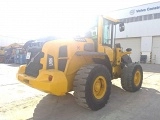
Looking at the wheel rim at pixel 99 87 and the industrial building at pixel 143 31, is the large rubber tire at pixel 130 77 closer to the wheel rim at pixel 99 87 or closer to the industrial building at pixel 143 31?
the wheel rim at pixel 99 87

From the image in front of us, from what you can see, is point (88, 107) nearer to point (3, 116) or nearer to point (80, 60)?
point (80, 60)

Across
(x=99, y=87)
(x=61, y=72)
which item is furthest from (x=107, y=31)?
(x=61, y=72)

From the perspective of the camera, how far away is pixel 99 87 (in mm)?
5113

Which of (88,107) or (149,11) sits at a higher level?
(149,11)

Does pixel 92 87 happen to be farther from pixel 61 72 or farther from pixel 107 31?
pixel 107 31

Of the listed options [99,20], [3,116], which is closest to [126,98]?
[99,20]

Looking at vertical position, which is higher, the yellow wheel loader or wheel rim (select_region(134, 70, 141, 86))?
the yellow wheel loader

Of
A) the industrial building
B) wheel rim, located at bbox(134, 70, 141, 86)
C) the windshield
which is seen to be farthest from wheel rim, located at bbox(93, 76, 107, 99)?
the industrial building

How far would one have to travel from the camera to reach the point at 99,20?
577 centimetres

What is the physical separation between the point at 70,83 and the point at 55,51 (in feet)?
2.79

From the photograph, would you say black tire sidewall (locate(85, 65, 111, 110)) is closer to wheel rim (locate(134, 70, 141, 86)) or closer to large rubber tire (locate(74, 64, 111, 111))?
large rubber tire (locate(74, 64, 111, 111))

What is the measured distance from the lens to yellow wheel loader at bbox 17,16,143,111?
14.6 feet

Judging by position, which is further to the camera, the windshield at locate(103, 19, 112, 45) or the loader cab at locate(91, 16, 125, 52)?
the windshield at locate(103, 19, 112, 45)

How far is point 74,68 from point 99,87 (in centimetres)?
81
